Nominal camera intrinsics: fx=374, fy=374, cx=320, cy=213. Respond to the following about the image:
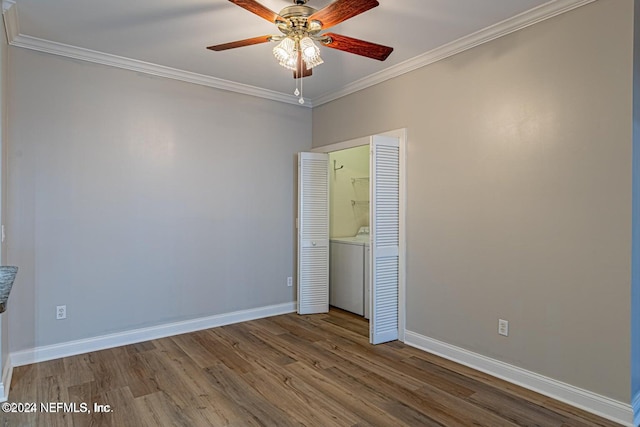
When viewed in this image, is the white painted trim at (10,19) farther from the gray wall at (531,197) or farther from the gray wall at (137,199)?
the gray wall at (531,197)

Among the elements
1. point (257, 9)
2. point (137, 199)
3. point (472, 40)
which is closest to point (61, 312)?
point (137, 199)

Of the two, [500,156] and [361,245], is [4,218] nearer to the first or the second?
[361,245]

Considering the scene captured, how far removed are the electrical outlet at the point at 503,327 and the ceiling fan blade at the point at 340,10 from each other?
240 centimetres

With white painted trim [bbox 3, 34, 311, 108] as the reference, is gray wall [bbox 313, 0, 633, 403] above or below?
below

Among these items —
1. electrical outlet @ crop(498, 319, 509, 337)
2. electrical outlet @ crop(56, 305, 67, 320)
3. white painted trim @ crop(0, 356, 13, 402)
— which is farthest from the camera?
electrical outlet @ crop(56, 305, 67, 320)

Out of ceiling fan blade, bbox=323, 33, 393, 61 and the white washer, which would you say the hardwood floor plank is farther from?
ceiling fan blade, bbox=323, 33, 393, 61

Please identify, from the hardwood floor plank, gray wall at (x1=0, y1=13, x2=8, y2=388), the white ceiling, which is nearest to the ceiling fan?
the white ceiling

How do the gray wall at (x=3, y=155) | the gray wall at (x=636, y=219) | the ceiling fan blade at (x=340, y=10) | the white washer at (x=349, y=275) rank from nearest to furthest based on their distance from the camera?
1. the ceiling fan blade at (x=340, y=10)
2. the gray wall at (x=636, y=219)
3. the gray wall at (x=3, y=155)
4. the white washer at (x=349, y=275)

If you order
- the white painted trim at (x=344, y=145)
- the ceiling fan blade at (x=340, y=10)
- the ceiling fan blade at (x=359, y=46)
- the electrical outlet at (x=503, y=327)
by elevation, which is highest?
the ceiling fan blade at (x=340, y=10)

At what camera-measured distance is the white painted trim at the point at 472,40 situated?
2.53 metres

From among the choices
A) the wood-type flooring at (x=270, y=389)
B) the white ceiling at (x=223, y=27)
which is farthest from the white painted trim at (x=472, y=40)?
the wood-type flooring at (x=270, y=389)

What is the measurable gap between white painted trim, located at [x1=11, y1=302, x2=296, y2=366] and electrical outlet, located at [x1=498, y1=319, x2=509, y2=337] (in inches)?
98.8

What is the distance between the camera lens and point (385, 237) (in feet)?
11.8

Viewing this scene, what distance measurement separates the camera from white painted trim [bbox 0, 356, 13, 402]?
2473 mm
